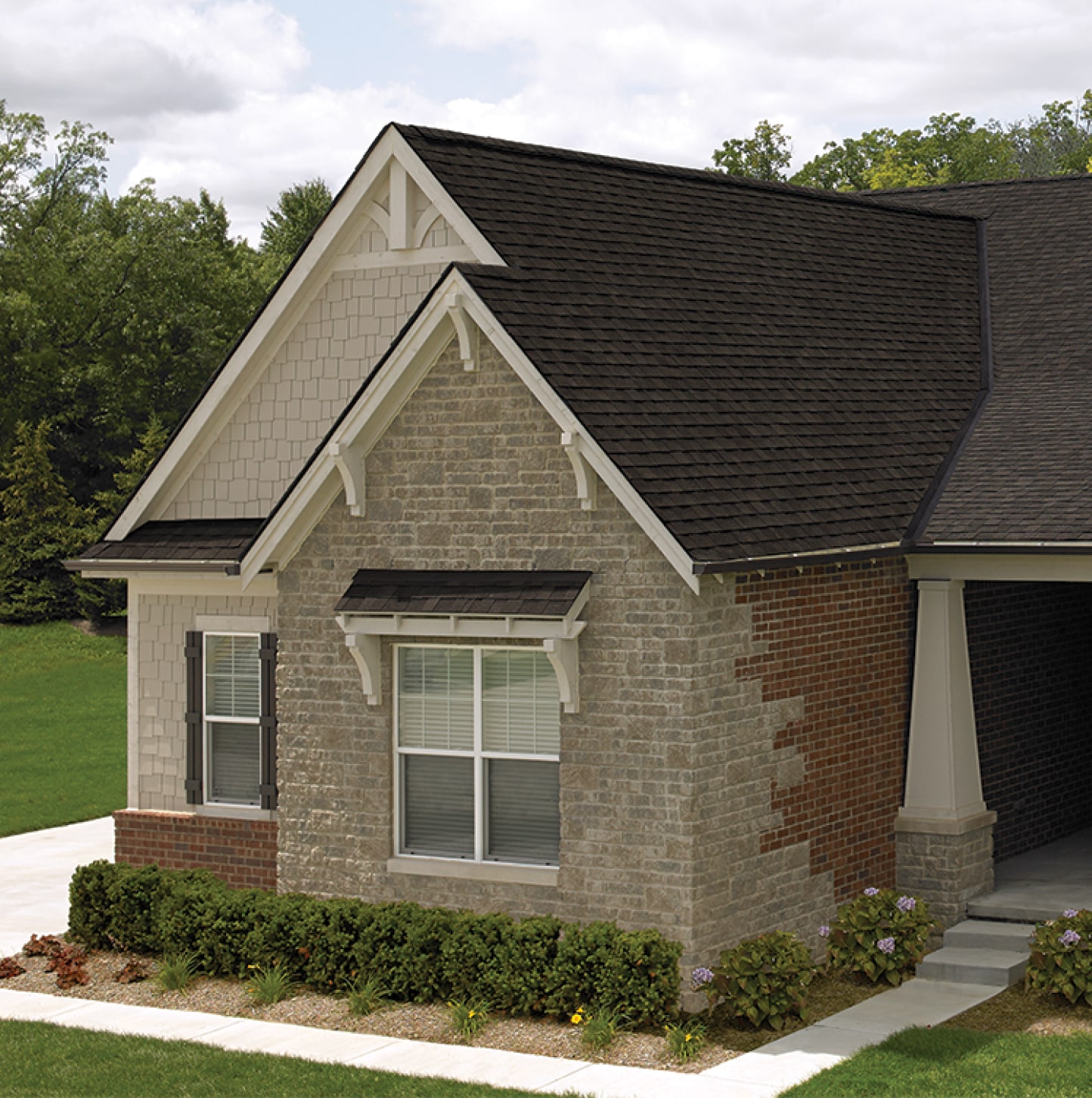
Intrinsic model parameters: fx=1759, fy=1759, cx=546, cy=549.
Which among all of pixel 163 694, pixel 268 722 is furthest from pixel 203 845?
pixel 163 694

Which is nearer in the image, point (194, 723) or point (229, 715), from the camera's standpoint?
point (229, 715)

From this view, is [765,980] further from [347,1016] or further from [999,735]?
[999,735]

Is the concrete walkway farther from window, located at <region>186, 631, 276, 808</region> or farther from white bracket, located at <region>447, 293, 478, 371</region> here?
white bracket, located at <region>447, 293, 478, 371</region>

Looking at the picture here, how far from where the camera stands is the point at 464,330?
46.6ft

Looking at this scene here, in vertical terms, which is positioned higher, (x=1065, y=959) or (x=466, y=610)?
(x=466, y=610)

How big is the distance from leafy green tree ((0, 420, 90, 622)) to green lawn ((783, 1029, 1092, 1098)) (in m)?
37.7

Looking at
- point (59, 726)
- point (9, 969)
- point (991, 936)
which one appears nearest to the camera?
point (991, 936)

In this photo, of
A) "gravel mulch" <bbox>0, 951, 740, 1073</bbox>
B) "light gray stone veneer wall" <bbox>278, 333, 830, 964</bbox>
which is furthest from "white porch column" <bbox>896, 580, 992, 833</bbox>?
"gravel mulch" <bbox>0, 951, 740, 1073</bbox>

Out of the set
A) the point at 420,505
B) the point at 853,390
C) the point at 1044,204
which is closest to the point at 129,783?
the point at 420,505

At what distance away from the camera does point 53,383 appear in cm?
5475

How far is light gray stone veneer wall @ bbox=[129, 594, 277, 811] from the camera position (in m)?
17.7

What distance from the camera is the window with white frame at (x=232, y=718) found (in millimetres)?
17141

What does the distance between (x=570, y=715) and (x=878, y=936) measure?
3.28 metres

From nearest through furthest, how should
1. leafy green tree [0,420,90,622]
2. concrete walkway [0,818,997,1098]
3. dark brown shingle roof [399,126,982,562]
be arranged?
concrete walkway [0,818,997,1098], dark brown shingle roof [399,126,982,562], leafy green tree [0,420,90,622]
